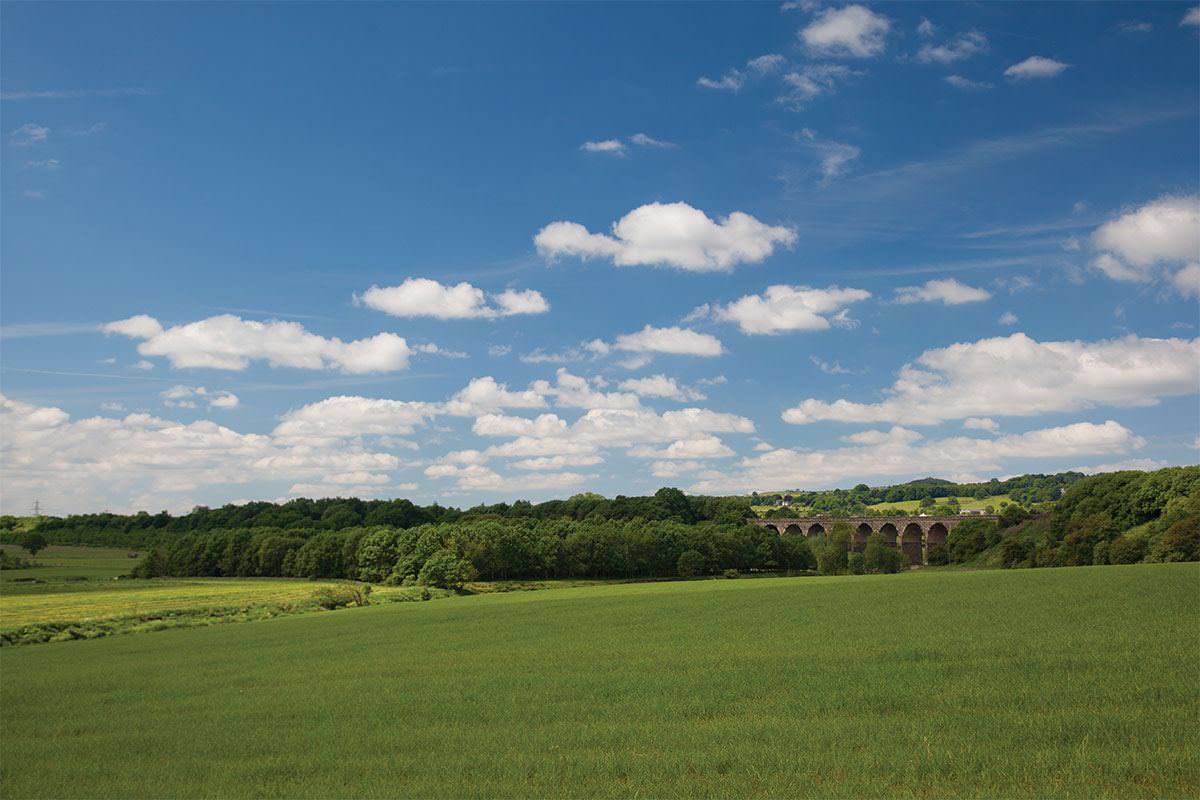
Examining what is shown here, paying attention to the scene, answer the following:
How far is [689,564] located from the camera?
385 ft

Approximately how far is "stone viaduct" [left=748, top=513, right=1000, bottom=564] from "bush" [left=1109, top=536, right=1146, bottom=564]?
208 feet

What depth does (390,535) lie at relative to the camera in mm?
115500

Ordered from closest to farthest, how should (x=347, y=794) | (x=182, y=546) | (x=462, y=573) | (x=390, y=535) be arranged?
(x=347, y=794), (x=462, y=573), (x=390, y=535), (x=182, y=546)

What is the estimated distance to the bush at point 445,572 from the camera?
95.2 meters

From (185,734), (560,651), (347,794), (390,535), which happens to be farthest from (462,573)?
(347,794)

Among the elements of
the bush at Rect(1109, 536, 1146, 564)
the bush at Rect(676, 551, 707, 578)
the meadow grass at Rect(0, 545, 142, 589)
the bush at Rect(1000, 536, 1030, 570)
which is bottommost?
the meadow grass at Rect(0, 545, 142, 589)

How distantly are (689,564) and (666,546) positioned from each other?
4817 mm

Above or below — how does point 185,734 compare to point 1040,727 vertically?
below

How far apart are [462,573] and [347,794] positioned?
83087 mm

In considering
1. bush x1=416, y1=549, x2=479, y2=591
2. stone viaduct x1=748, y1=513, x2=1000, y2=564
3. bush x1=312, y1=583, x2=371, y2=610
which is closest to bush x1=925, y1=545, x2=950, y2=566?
stone viaduct x1=748, y1=513, x2=1000, y2=564

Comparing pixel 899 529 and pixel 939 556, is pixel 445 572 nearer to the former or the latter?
pixel 939 556

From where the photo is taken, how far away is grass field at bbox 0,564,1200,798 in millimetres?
14164

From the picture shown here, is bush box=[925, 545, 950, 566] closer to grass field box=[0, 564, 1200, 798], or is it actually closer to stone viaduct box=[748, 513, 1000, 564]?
stone viaduct box=[748, 513, 1000, 564]

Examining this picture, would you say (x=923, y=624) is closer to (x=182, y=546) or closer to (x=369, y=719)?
(x=369, y=719)
